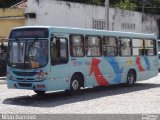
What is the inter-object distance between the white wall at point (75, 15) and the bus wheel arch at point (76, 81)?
45.2 feet

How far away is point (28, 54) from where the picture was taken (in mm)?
15484

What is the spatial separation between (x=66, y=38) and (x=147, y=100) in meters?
3.66

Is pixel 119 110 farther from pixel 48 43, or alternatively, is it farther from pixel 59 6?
pixel 59 6

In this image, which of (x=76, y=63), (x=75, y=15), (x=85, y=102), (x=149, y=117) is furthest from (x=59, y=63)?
(x=75, y=15)

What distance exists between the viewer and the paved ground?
1278 cm

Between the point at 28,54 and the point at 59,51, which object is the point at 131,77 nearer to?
the point at 59,51

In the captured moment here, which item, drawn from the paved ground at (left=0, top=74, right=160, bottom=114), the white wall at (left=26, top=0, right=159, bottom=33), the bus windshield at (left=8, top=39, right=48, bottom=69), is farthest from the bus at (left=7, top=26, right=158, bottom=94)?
the white wall at (left=26, top=0, right=159, bottom=33)

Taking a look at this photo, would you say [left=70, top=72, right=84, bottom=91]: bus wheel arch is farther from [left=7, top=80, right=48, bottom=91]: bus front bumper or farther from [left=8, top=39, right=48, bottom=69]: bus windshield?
[left=8, top=39, right=48, bottom=69]: bus windshield

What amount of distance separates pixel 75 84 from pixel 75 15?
17303 mm

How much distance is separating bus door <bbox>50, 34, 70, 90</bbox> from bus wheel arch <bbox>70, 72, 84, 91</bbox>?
1.25ft

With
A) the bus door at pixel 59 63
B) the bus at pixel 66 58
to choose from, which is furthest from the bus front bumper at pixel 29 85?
the bus door at pixel 59 63

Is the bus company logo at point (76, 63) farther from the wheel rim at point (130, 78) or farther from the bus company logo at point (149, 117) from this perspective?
the bus company logo at point (149, 117)

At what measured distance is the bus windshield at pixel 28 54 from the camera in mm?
15266

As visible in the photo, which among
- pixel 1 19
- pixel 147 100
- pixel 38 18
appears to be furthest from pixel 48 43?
pixel 1 19
